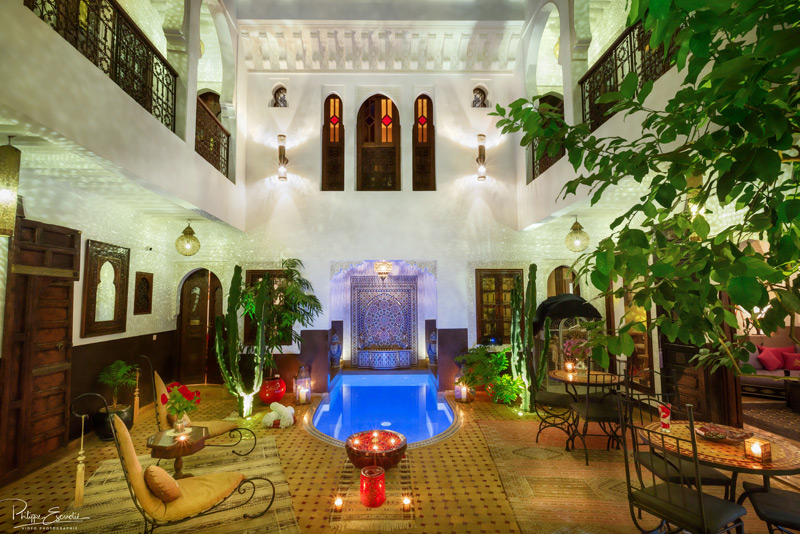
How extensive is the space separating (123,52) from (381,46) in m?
5.24

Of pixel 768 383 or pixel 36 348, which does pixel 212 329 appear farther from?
pixel 768 383

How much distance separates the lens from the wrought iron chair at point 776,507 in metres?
2.79

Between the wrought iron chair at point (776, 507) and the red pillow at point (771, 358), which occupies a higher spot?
the red pillow at point (771, 358)

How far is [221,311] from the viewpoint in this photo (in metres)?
9.03

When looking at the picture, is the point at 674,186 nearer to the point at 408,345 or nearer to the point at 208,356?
the point at 208,356

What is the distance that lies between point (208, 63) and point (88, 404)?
7.08m

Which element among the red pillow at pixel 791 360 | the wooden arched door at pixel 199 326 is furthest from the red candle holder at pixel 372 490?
the red pillow at pixel 791 360

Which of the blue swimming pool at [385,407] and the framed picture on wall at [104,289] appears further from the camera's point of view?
the blue swimming pool at [385,407]

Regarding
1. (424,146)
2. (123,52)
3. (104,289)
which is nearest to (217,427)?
(104,289)

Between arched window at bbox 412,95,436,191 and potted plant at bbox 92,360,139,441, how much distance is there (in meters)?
6.36

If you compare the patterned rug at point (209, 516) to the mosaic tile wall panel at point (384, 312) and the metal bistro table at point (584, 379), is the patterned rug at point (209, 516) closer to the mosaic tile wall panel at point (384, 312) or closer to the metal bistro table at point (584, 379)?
the metal bistro table at point (584, 379)

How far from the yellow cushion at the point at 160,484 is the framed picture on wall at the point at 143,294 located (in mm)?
4923

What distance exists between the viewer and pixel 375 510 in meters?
3.98

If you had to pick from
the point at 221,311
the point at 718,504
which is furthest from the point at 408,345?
the point at 718,504
